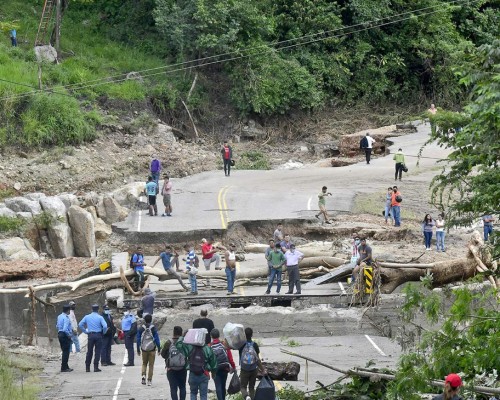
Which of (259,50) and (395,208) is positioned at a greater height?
(259,50)

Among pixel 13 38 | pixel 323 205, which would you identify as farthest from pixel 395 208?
pixel 13 38

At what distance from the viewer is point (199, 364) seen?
17.0 m

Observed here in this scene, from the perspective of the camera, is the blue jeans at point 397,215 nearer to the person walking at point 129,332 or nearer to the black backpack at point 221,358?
the person walking at point 129,332

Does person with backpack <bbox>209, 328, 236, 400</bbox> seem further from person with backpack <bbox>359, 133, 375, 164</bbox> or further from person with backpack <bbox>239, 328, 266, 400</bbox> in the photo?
person with backpack <bbox>359, 133, 375, 164</bbox>

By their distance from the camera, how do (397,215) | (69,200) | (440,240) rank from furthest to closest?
(69,200) < (397,215) < (440,240)

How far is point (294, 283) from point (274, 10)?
26.9 metres

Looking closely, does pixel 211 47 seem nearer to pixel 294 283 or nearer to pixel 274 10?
pixel 274 10

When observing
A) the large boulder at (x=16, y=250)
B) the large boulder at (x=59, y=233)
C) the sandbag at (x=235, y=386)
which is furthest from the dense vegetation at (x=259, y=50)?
Result: the sandbag at (x=235, y=386)

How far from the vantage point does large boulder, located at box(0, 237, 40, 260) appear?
30.9 m

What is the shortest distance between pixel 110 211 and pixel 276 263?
10101 mm

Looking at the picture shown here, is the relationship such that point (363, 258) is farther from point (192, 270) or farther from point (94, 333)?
point (94, 333)

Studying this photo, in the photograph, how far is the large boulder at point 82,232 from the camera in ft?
109

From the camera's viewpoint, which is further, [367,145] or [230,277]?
[367,145]

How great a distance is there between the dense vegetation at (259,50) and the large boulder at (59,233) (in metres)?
12.5
